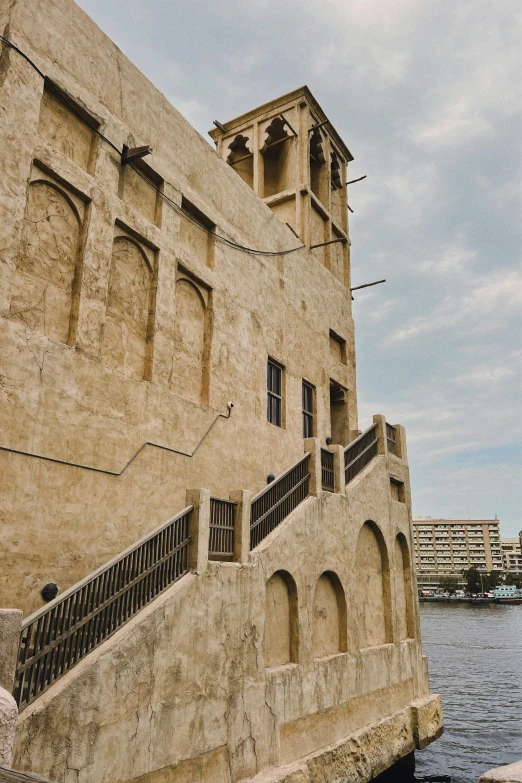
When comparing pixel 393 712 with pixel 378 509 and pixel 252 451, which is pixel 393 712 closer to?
pixel 378 509

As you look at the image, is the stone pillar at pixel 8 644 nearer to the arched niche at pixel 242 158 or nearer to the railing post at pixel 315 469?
the railing post at pixel 315 469

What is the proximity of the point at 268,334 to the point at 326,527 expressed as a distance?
17.8 ft

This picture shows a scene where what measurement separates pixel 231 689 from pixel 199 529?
2.44 m

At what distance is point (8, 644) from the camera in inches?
190

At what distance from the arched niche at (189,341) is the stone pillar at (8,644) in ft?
22.1

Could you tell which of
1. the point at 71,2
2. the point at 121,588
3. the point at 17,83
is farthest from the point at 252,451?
the point at 71,2

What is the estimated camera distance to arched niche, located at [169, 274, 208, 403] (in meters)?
11.6

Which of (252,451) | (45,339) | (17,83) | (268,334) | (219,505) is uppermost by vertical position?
(17,83)

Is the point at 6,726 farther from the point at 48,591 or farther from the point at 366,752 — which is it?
the point at 366,752

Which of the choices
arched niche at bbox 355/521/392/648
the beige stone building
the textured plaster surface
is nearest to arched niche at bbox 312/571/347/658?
the beige stone building

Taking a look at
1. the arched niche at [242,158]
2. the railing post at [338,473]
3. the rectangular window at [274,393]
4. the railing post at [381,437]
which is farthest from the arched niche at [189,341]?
the arched niche at [242,158]

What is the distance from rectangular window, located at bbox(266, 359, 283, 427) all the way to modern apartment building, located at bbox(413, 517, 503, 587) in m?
146

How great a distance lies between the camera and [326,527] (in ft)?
37.6

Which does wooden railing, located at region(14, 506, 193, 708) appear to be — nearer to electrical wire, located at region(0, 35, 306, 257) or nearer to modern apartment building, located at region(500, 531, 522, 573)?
electrical wire, located at region(0, 35, 306, 257)
